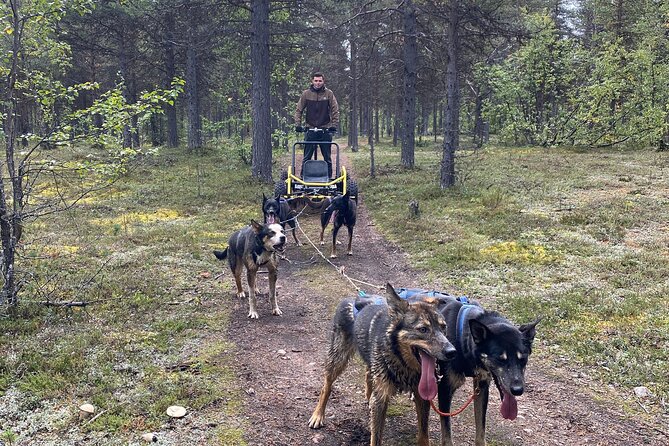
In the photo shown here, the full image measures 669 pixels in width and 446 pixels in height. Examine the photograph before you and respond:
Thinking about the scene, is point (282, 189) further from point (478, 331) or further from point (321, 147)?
point (478, 331)

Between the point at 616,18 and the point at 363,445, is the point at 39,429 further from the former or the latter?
the point at 616,18

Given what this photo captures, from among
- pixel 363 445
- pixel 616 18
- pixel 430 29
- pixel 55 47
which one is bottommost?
pixel 363 445

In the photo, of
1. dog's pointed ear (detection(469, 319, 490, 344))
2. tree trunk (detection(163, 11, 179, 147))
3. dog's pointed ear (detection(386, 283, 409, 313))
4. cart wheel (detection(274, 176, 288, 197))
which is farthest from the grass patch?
tree trunk (detection(163, 11, 179, 147))

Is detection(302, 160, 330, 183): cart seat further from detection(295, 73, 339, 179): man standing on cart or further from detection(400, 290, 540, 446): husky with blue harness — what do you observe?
detection(400, 290, 540, 446): husky with blue harness

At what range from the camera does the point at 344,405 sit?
476 centimetres

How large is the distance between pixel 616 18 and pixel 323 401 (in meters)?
33.9

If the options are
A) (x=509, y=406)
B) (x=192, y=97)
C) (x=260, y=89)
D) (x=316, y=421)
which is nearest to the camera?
(x=509, y=406)

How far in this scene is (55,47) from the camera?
716cm

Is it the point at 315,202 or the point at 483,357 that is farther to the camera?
the point at 315,202

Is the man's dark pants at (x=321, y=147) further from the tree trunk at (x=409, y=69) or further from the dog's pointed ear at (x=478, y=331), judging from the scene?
the dog's pointed ear at (x=478, y=331)

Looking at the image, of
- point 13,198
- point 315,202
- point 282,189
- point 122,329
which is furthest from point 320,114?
Result: point 122,329

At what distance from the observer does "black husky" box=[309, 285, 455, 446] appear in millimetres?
3443

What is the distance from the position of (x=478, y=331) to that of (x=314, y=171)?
971 cm

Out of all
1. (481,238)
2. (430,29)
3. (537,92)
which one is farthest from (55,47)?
(537,92)
